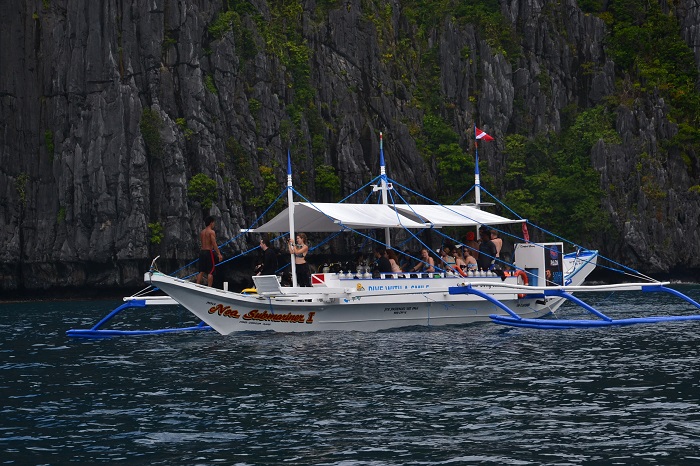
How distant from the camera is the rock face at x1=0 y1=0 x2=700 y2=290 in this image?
6412cm

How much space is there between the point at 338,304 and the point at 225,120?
4238 cm

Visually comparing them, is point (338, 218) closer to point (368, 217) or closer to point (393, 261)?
point (368, 217)

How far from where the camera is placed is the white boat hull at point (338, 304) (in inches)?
1100

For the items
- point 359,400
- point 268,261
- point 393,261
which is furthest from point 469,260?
point 359,400

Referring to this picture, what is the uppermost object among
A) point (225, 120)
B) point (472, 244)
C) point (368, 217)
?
point (225, 120)

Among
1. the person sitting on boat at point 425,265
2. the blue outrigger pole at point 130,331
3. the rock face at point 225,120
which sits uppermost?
the rock face at point 225,120

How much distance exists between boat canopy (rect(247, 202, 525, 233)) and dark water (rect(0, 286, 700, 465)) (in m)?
4.66

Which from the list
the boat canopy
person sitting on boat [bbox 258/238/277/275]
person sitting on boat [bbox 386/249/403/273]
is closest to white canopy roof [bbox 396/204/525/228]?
the boat canopy

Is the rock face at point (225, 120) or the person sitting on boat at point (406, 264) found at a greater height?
the rock face at point (225, 120)

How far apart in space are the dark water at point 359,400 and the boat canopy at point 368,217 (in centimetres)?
466

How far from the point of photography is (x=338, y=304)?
2873cm

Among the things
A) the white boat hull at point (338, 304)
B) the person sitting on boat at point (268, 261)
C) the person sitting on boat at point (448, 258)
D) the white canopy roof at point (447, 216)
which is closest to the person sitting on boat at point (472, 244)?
the white canopy roof at point (447, 216)

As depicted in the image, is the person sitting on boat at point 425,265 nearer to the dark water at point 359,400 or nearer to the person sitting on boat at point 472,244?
the person sitting on boat at point 472,244

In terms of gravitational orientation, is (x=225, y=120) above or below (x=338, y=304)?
→ above
